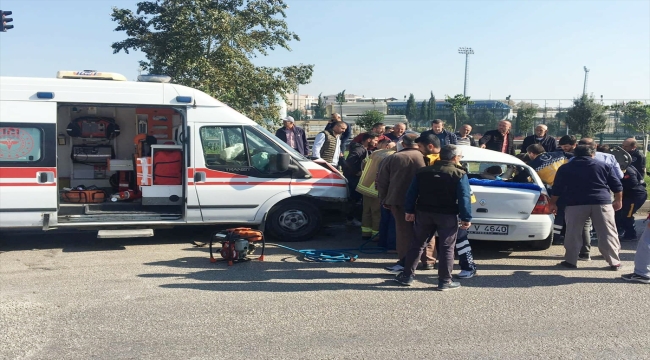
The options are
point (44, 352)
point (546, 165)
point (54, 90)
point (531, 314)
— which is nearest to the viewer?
point (44, 352)

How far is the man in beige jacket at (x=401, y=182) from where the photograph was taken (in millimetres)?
6949

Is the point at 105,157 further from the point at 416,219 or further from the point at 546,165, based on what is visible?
the point at 546,165

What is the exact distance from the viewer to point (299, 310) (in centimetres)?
567

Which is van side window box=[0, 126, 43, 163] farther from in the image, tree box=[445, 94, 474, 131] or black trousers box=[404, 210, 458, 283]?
tree box=[445, 94, 474, 131]

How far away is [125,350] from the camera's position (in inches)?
183

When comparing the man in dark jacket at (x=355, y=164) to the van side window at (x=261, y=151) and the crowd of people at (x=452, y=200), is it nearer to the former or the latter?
the crowd of people at (x=452, y=200)

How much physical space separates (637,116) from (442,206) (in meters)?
30.2

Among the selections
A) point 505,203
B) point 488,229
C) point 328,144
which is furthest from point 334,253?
point 328,144

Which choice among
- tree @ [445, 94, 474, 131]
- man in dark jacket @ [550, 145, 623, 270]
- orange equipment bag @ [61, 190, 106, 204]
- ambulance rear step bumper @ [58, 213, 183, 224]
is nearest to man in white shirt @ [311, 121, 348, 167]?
ambulance rear step bumper @ [58, 213, 183, 224]

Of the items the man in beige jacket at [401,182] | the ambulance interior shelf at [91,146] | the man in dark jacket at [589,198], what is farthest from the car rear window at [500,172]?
the ambulance interior shelf at [91,146]

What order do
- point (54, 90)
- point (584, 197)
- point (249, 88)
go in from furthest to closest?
point (249, 88) → point (54, 90) → point (584, 197)

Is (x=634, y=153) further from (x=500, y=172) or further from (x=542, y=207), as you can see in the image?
(x=542, y=207)

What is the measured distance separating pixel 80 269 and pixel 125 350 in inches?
112

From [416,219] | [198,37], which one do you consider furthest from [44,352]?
[198,37]
